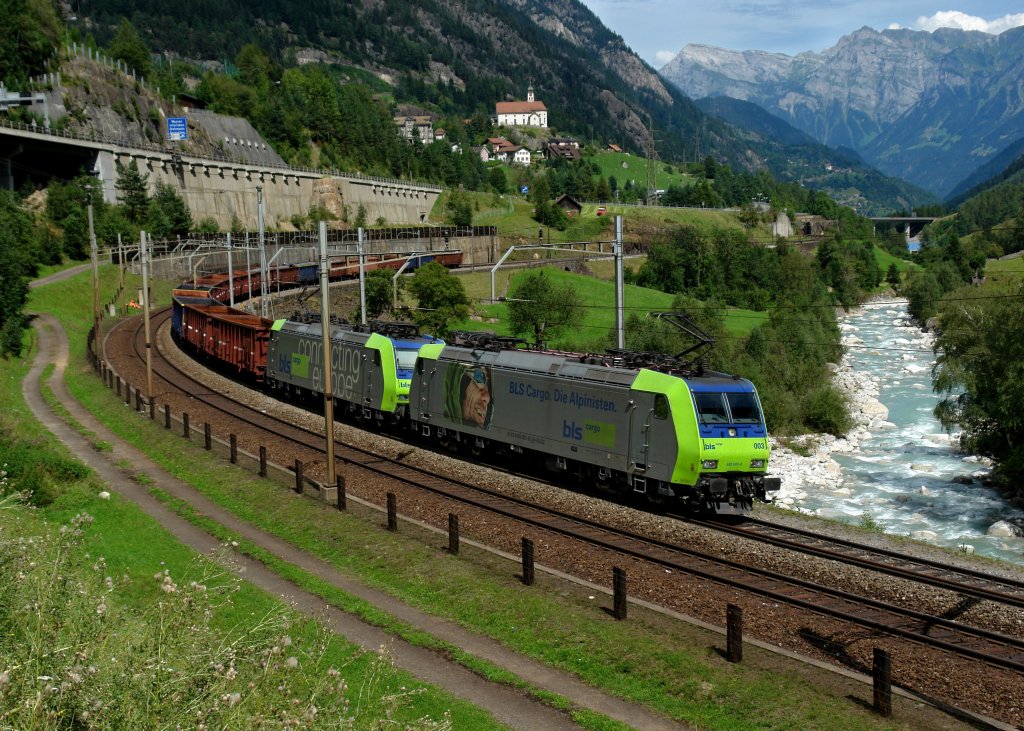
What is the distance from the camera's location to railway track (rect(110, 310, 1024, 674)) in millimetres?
15438

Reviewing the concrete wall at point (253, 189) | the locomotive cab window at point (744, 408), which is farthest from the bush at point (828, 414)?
the concrete wall at point (253, 189)

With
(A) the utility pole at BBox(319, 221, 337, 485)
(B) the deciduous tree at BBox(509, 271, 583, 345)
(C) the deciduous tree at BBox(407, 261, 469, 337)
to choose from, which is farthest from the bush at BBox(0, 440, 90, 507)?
(C) the deciduous tree at BBox(407, 261, 469, 337)

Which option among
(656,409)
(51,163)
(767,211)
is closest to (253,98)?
(51,163)

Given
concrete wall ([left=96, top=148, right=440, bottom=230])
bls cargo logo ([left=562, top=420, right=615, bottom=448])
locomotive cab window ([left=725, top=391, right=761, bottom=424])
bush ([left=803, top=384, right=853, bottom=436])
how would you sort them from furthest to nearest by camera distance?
concrete wall ([left=96, top=148, right=440, bottom=230]), bush ([left=803, top=384, right=853, bottom=436]), bls cargo logo ([left=562, top=420, right=615, bottom=448]), locomotive cab window ([left=725, top=391, right=761, bottom=424])

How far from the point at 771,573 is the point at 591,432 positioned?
8.02m

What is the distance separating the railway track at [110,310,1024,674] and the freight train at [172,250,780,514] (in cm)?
180

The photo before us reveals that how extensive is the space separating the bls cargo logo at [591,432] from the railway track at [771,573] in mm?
2608

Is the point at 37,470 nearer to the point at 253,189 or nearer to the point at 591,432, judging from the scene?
the point at 591,432

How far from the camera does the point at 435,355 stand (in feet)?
110

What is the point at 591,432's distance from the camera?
84.6 ft

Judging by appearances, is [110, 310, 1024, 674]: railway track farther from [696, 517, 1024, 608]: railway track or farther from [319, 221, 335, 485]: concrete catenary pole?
[319, 221, 335, 485]: concrete catenary pole

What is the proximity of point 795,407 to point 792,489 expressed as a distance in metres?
17.2

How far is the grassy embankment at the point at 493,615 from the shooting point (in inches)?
512

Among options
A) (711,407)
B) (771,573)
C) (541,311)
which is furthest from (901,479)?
(771,573)
